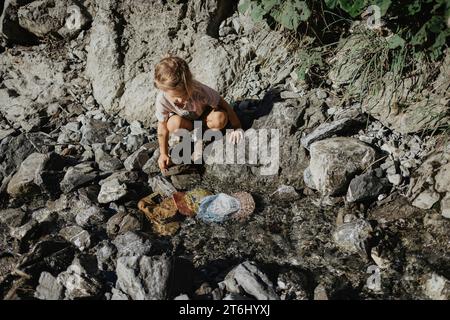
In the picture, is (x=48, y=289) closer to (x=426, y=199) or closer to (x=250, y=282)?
(x=250, y=282)

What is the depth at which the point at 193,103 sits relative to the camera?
134 inches

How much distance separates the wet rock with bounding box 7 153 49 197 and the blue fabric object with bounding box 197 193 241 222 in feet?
4.58

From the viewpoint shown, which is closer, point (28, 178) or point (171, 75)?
point (171, 75)

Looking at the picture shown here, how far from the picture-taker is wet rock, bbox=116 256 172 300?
2574 mm

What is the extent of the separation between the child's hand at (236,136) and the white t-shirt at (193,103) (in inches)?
10.6

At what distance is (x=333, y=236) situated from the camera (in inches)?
118

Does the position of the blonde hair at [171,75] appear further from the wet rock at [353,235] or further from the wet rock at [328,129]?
the wet rock at [353,235]

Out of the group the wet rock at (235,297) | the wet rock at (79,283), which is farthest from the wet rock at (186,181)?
the wet rock at (235,297)

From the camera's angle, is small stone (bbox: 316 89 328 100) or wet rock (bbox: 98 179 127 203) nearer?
wet rock (bbox: 98 179 127 203)

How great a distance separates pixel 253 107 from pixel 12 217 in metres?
2.17

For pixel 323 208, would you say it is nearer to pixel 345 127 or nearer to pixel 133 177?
pixel 345 127

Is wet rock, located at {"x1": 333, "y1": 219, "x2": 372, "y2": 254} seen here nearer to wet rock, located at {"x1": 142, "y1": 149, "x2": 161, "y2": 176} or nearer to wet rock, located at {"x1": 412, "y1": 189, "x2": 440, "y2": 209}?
wet rock, located at {"x1": 412, "y1": 189, "x2": 440, "y2": 209}

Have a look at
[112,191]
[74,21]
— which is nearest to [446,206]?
[112,191]

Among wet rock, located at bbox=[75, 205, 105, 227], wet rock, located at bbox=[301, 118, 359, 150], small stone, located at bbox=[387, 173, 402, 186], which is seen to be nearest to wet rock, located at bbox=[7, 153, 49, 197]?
wet rock, located at bbox=[75, 205, 105, 227]
